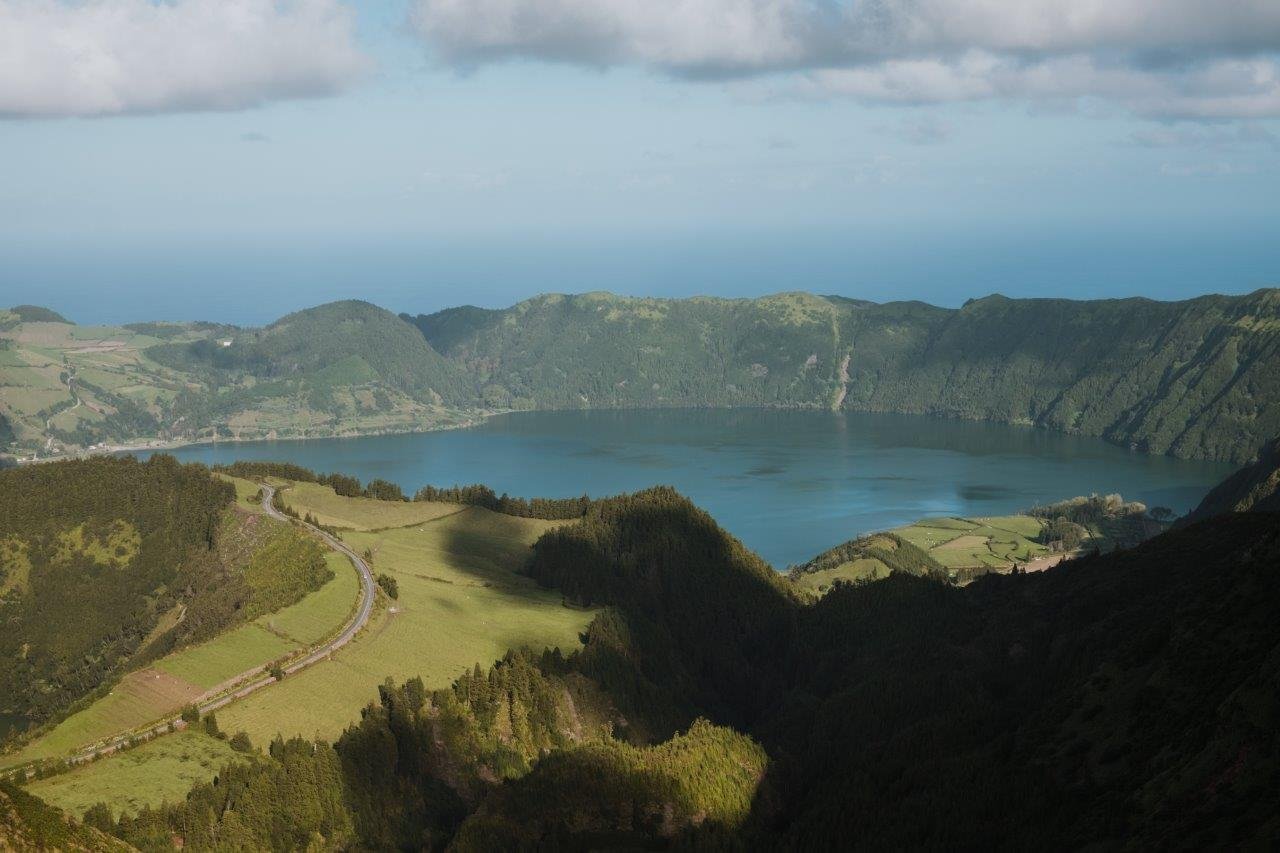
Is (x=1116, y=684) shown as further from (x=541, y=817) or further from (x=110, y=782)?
(x=110, y=782)

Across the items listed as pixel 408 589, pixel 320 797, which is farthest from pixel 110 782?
pixel 408 589

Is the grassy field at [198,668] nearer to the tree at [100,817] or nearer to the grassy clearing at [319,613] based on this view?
the grassy clearing at [319,613]

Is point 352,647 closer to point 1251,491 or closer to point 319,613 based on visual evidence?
point 319,613

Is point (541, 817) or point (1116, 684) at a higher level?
point (1116, 684)

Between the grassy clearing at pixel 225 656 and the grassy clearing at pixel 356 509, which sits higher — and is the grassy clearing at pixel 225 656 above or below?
below

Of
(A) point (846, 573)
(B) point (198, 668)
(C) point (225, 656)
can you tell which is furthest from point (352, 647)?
(A) point (846, 573)

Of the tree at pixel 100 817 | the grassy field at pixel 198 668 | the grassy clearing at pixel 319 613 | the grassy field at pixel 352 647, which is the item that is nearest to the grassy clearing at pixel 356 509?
the grassy field at pixel 352 647
